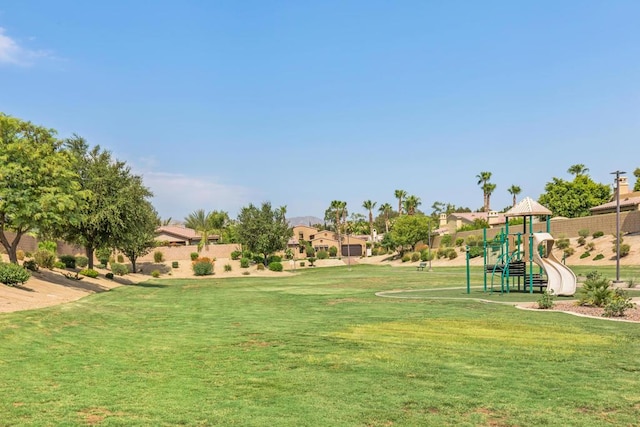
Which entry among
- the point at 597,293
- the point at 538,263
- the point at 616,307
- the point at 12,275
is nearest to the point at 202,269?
the point at 12,275

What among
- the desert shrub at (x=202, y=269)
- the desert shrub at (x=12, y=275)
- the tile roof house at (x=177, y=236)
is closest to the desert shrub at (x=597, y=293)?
the desert shrub at (x=12, y=275)

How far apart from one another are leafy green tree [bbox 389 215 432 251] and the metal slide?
234 feet

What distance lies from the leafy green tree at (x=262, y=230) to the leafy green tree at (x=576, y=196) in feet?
162

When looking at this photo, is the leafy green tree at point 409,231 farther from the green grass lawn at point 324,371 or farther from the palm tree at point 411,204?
the green grass lawn at point 324,371

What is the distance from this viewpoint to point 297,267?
90.3 m

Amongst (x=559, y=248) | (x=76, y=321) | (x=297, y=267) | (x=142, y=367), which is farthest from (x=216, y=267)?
(x=142, y=367)

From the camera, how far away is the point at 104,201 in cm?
4103

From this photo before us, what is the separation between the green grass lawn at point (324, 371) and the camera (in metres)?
7.75

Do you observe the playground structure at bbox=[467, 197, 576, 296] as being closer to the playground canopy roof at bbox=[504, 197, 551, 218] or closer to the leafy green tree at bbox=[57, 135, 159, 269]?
the playground canopy roof at bbox=[504, 197, 551, 218]

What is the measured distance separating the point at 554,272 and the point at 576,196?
75.9m

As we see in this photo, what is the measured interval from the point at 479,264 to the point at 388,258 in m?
30.8

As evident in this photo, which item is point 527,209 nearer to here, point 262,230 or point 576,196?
point 262,230

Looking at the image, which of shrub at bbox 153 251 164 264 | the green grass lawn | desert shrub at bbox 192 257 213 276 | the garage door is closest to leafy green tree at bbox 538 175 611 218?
the garage door

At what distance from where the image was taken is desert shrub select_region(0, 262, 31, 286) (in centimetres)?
2708
